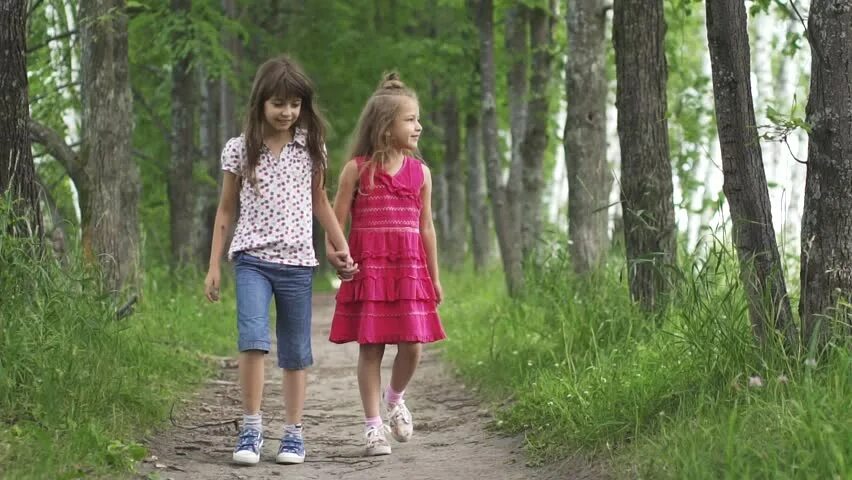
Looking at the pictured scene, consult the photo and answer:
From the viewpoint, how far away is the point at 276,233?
5.85 meters

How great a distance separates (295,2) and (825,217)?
17.9m

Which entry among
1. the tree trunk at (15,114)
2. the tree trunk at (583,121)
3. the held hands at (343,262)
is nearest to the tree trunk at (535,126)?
the tree trunk at (583,121)

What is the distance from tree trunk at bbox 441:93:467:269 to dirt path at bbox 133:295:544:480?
1510cm

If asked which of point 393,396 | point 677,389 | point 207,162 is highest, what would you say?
point 207,162

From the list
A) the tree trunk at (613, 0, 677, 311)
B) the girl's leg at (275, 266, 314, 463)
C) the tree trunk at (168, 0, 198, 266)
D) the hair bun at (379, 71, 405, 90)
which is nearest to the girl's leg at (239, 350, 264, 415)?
the girl's leg at (275, 266, 314, 463)

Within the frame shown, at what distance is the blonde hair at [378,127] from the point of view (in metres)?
6.38

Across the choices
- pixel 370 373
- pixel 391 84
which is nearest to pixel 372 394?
pixel 370 373

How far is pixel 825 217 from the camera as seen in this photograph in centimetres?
512

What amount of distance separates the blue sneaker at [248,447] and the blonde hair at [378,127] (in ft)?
4.88

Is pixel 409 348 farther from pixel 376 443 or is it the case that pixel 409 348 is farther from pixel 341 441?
pixel 341 441

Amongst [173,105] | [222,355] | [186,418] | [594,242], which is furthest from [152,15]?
[186,418]

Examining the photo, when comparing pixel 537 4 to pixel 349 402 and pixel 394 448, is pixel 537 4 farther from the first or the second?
pixel 394 448

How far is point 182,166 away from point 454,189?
9.73m

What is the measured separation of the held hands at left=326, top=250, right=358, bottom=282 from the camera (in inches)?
237
